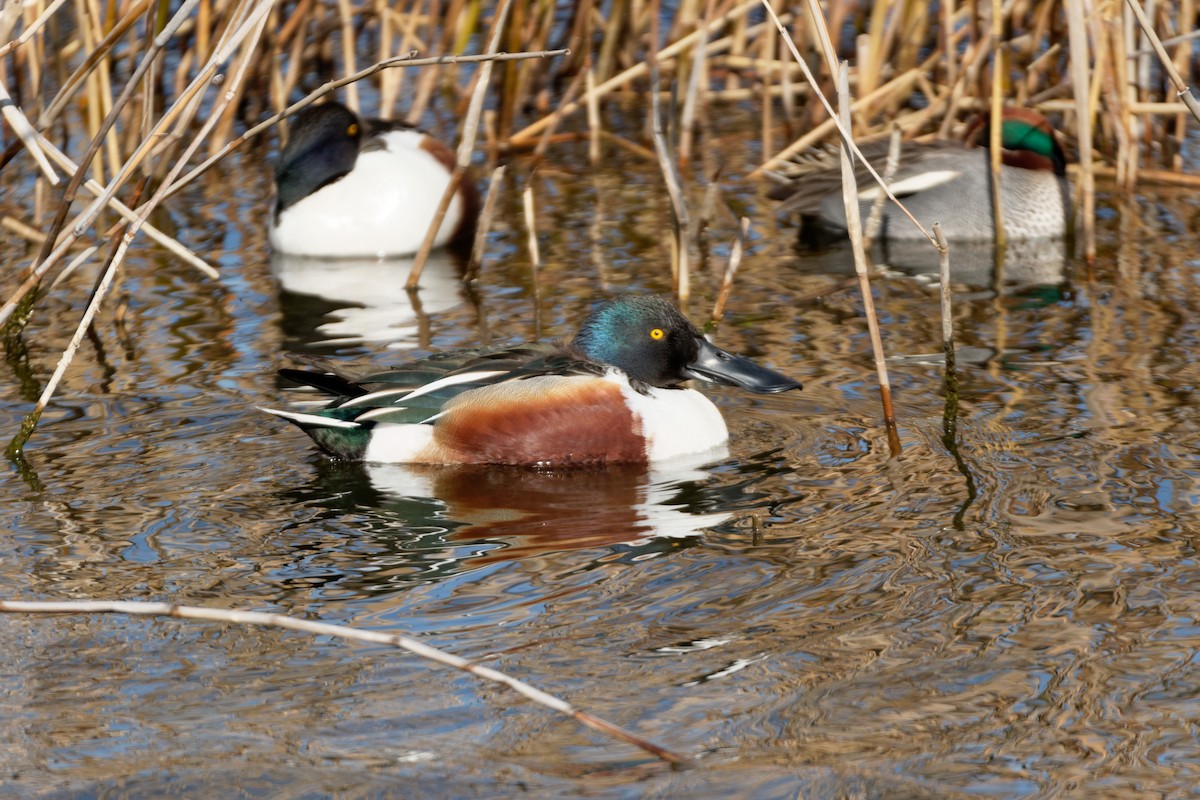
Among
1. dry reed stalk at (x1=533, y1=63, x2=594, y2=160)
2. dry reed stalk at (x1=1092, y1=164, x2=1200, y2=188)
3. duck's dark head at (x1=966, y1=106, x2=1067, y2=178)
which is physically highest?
dry reed stalk at (x1=533, y1=63, x2=594, y2=160)

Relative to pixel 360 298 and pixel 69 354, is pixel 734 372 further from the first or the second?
pixel 360 298

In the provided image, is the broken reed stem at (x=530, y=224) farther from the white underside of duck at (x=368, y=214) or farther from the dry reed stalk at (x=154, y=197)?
the dry reed stalk at (x=154, y=197)

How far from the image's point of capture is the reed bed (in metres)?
8.48

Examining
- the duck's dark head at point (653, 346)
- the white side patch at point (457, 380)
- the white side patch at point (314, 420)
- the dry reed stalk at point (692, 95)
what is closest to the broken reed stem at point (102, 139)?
the white side patch at point (314, 420)

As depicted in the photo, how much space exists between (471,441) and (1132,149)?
476 cm

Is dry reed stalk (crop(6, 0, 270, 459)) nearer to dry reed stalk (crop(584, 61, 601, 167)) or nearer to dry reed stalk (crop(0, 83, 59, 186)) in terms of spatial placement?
dry reed stalk (crop(0, 83, 59, 186))

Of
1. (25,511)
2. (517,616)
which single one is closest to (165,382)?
(25,511)

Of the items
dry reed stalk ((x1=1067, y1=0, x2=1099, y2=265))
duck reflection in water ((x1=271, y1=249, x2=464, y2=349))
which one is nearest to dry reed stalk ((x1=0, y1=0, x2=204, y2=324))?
duck reflection in water ((x1=271, y1=249, x2=464, y2=349))

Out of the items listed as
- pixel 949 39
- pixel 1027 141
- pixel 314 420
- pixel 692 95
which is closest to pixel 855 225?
pixel 314 420

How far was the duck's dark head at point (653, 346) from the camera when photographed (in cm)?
606

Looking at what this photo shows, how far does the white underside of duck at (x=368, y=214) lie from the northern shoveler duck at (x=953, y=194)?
2.00m

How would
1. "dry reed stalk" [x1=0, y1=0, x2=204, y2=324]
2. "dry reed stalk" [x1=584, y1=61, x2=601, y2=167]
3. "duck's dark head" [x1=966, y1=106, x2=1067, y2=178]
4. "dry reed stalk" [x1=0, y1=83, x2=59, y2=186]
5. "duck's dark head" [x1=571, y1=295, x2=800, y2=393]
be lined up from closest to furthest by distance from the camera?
"dry reed stalk" [x1=0, y1=0, x2=204, y2=324] → "dry reed stalk" [x1=0, y1=83, x2=59, y2=186] → "duck's dark head" [x1=571, y1=295, x2=800, y2=393] → "duck's dark head" [x1=966, y1=106, x2=1067, y2=178] → "dry reed stalk" [x1=584, y1=61, x2=601, y2=167]

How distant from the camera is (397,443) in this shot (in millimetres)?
5906

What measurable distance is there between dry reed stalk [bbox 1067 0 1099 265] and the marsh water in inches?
13.1
